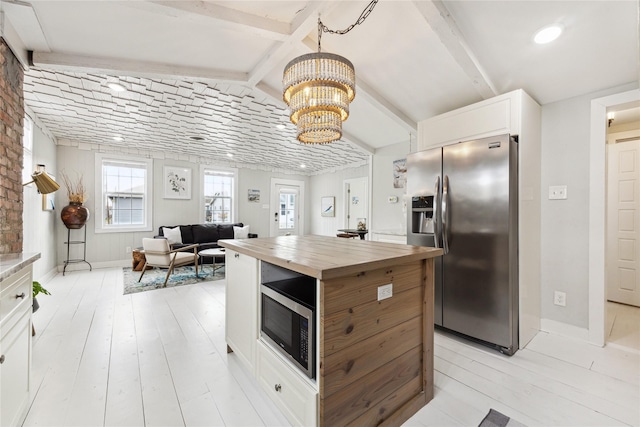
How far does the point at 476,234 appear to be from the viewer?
234 cm

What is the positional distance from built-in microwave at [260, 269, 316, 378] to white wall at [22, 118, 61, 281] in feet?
12.0

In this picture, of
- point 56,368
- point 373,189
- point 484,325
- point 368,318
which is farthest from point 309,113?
point 373,189

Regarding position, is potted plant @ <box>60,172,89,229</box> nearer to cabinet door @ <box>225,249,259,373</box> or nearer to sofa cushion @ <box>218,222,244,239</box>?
sofa cushion @ <box>218,222,244,239</box>

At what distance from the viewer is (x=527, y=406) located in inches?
63.3

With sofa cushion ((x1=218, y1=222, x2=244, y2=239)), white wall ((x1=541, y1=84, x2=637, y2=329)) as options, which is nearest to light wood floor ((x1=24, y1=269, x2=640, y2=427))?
white wall ((x1=541, y1=84, x2=637, y2=329))

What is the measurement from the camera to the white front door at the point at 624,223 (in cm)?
328

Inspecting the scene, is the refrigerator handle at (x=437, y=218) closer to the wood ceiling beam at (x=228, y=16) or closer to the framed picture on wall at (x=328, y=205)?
the wood ceiling beam at (x=228, y=16)

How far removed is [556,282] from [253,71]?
3.57 m

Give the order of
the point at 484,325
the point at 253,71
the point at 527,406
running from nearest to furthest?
the point at 527,406
the point at 484,325
the point at 253,71

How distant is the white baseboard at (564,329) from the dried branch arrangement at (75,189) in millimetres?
6930

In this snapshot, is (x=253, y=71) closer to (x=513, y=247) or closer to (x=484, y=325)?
(x=513, y=247)

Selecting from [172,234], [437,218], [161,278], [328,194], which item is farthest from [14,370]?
[328,194]

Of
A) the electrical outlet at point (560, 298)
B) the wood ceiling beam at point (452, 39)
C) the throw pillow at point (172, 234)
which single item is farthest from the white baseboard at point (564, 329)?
the throw pillow at point (172, 234)

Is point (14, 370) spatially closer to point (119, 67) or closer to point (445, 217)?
point (119, 67)
